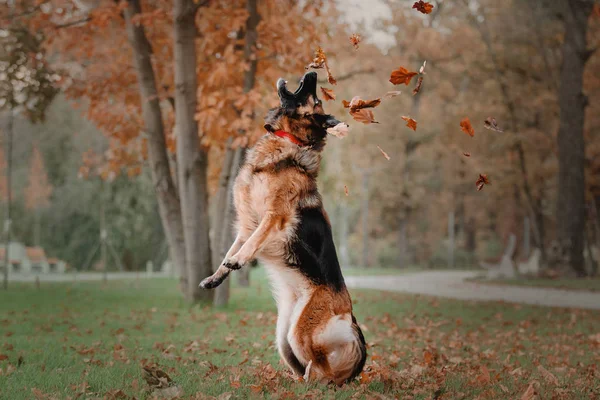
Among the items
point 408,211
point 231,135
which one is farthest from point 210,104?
point 408,211

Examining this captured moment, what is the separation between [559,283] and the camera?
21625 millimetres

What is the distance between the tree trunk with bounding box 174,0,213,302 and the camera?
13141 millimetres

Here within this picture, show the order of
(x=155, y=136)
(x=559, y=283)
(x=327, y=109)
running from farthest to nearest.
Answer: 1. (x=559, y=283)
2. (x=327, y=109)
3. (x=155, y=136)

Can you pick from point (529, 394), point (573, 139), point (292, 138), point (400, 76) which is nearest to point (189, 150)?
point (292, 138)

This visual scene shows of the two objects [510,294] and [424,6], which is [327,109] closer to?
[510,294]

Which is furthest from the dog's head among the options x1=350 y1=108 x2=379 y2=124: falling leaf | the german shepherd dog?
x1=350 y1=108 x2=379 y2=124: falling leaf

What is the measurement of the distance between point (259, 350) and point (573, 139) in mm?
18766

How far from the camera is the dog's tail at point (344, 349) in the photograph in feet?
17.0

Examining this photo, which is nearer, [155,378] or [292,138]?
[292,138]

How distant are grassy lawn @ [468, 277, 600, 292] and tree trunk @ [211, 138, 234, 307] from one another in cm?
1087

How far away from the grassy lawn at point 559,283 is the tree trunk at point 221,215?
10.9 meters

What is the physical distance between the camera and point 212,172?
1953 cm

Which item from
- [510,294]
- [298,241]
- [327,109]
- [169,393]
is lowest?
[510,294]

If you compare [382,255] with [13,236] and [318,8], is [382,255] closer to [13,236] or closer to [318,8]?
[13,236]
